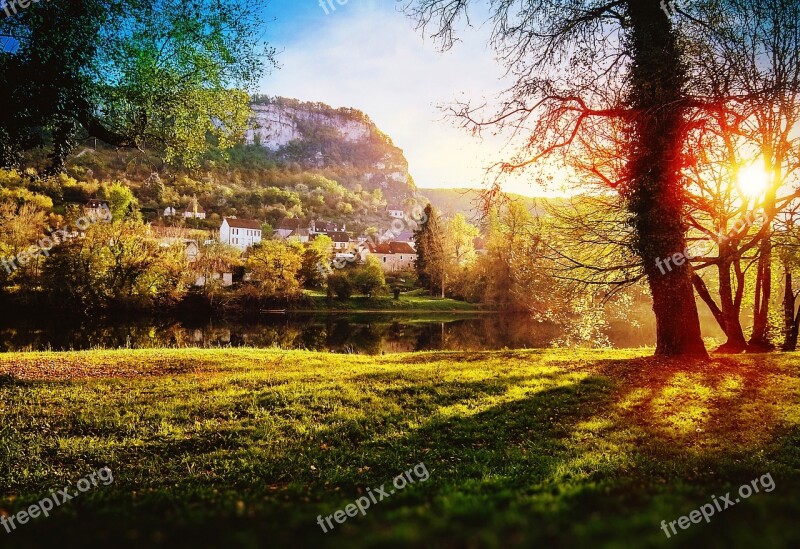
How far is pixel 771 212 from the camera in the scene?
12211 mm

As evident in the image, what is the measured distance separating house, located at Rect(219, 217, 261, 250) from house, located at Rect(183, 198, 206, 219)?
8000 mm

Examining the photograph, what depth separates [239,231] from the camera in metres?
99.8

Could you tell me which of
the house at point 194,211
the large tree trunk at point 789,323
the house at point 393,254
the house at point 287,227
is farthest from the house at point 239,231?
the large tree trunk at point 789,323

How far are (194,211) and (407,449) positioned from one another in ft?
359

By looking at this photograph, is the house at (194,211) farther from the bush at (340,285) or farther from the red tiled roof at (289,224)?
the bush at (340,285)

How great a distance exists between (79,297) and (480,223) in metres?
40.8

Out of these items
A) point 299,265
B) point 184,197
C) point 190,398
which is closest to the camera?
Answer: point 190,398

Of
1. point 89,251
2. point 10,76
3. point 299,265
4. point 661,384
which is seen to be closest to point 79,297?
point 89,251

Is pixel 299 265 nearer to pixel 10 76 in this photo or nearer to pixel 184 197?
pixel 10 76

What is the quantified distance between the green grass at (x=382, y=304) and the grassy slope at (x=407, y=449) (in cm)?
3955

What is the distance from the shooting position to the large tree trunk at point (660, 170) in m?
9.66

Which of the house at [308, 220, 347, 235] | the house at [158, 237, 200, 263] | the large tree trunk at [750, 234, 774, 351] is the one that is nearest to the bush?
the house at [158, 237, 200, 263]

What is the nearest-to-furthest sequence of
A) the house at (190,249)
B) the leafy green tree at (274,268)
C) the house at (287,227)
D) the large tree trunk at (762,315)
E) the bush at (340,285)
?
1. the large tree trunk at (762,315)
2. the house at (190,249)
3. the leafy green tree at (274,268)
4. the bush at (340,285)
5. the house at (287,227)

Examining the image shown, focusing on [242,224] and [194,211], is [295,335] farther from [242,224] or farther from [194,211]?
[194,211]
